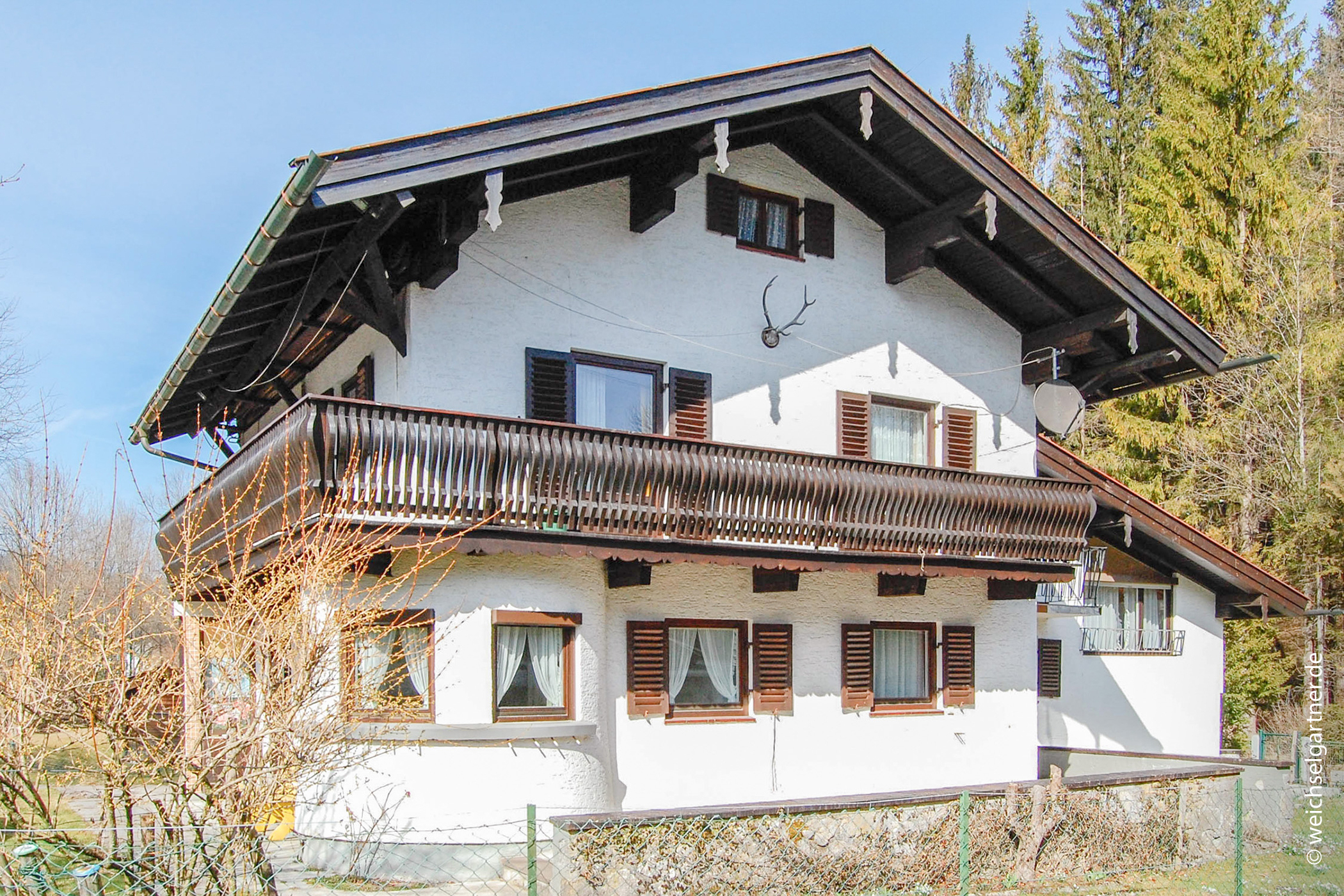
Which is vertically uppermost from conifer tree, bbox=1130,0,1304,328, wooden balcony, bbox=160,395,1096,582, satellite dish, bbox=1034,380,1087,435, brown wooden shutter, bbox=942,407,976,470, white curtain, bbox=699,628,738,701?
conifer tree, bbox=1130,0,1304,328

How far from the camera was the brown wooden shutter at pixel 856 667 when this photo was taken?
50.3ft

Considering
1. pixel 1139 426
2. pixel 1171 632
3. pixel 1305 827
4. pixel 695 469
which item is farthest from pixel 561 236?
pixel 1139 426

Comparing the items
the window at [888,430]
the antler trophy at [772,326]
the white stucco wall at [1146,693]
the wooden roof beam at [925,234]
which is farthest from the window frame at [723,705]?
the white stucco wall at [1146,693]

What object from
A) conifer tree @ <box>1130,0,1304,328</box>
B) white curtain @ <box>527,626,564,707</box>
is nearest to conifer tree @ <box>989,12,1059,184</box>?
conifer tree @ <box>1130,0,1304,328</box>

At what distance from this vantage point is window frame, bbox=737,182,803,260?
51.6 feet

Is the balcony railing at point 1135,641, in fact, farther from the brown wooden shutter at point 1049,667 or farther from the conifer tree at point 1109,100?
the conifer tree at point 1109,100

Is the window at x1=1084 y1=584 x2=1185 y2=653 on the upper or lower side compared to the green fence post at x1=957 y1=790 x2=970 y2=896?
upper

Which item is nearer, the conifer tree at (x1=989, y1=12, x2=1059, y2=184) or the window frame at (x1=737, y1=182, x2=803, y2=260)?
the window frame at (x1=737, y1=182, x2=803, y2=260)

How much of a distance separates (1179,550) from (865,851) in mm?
12780

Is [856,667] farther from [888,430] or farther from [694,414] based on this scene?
[694,414]

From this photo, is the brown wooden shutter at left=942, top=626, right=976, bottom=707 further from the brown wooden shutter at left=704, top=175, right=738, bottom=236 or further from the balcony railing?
the brown wooden shutter at left=704, top=175, right=738, bottom=236

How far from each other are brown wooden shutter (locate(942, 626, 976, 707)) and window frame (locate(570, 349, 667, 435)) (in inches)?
197

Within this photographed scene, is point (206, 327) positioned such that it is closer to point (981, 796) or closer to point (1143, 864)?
point (981, 796)

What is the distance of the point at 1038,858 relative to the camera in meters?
11.6
